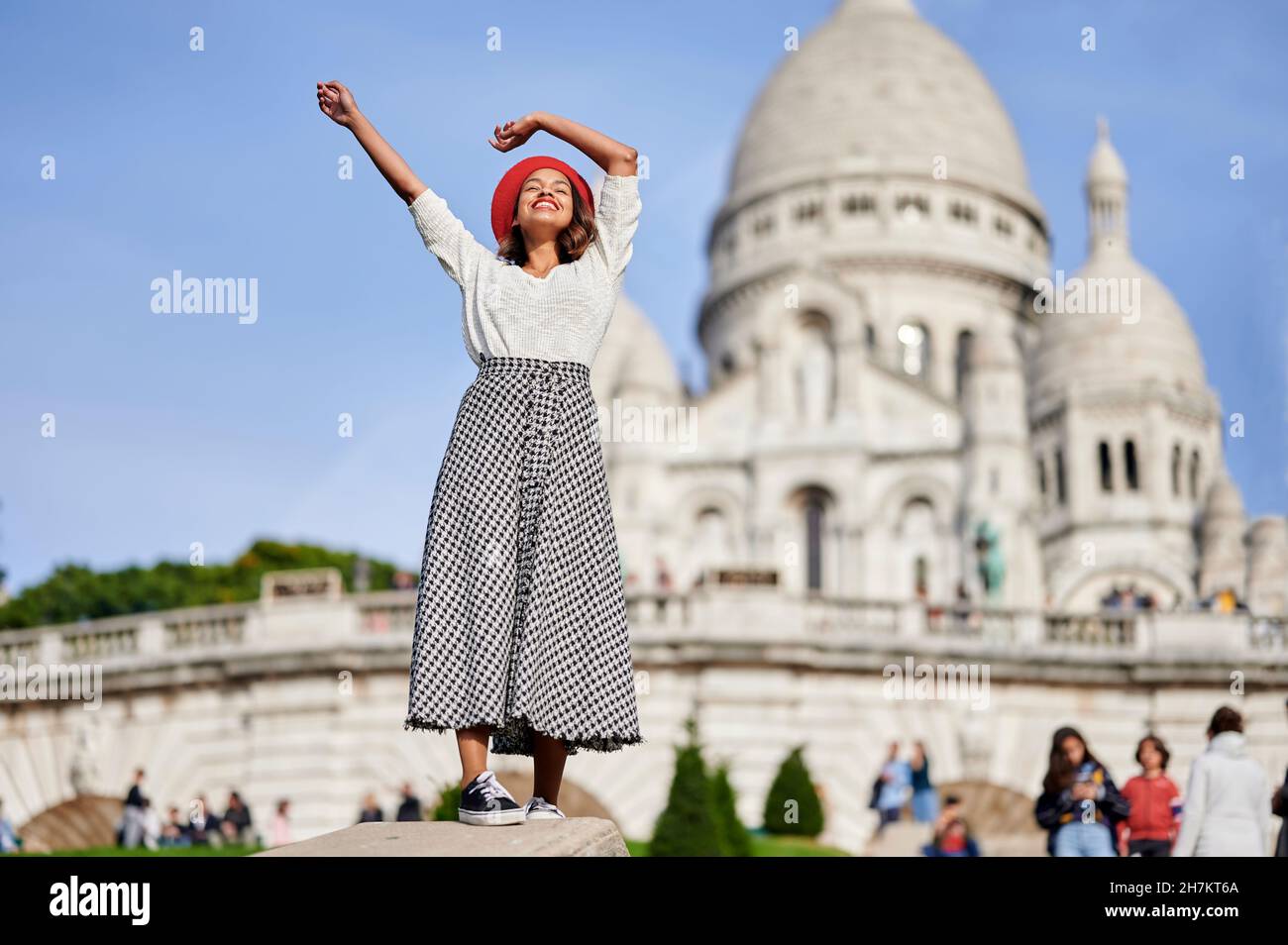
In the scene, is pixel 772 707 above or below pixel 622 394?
below

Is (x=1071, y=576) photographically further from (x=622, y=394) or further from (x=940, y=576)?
(x=622, y=394)

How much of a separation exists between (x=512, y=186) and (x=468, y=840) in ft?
7.96

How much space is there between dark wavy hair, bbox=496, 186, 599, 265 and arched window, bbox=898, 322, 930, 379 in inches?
2344

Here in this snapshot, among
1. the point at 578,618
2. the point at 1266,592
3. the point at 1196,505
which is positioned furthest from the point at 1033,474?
the point at 578,618

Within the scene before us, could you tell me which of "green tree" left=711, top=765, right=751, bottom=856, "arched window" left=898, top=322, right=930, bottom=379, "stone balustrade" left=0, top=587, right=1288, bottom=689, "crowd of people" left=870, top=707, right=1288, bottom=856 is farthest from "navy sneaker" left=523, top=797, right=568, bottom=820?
"arched window" left=898, top=322, right=930, bottom=379

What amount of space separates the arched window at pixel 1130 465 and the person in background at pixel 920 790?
125 ft

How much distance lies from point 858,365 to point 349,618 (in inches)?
1211

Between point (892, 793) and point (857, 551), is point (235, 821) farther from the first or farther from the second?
point (857, 551)

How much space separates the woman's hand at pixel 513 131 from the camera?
666 centimetres

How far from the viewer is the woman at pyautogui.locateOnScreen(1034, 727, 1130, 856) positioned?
1078cm

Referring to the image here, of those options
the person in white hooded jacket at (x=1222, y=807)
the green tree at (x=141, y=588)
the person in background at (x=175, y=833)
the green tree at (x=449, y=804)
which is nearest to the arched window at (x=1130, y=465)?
the green tree at (x=141, y=588)

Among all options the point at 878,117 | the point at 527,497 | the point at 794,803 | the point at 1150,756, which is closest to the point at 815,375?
the point at 878,117
